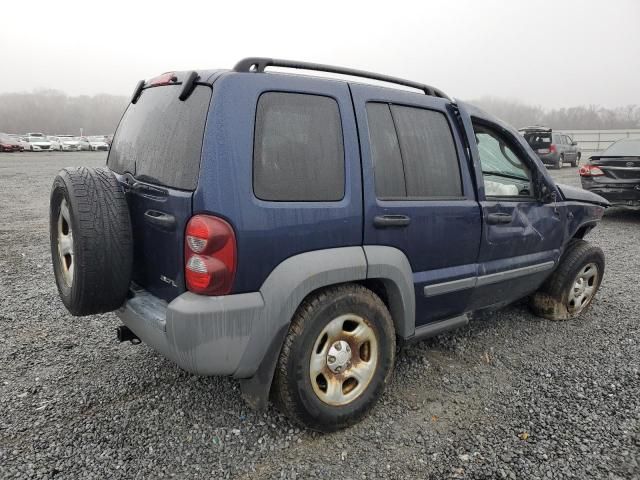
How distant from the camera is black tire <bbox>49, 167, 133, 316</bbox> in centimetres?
223

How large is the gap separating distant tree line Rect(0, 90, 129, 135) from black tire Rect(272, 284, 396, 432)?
339ft

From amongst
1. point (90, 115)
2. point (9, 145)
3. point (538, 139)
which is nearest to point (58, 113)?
point (90, 115)

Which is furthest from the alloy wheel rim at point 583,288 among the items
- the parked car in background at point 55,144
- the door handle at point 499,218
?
the parked car in background at point 55,144

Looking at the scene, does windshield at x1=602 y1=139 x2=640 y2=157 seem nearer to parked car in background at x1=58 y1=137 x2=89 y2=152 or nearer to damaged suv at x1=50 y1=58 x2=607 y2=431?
damaged suv at x1=50 y1=58 x2=607 y2=431

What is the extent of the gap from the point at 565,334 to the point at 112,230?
3.53 metres

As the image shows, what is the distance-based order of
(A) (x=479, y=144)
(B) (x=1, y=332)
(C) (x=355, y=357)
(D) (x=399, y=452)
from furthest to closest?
(B) (x=1, y=332) < (A) (x=479, y=144) < (C) (x=355, y=357) < (D) (x=399, y=452)

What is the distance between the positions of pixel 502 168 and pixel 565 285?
3.93 ft

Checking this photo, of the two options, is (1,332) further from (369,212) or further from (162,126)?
(369,212)

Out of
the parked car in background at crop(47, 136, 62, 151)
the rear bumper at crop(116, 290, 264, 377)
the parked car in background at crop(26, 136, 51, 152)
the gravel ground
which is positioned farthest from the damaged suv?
the parked car in background at crop(47, 136, 62, 151)

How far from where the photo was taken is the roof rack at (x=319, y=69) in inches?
87.9

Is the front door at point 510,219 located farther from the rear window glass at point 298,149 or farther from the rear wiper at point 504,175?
the rear window glass at point 298,149

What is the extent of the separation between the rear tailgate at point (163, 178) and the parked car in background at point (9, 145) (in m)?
38.7

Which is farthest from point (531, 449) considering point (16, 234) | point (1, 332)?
point (16, 234)

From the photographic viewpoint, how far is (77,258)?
2252 mm
